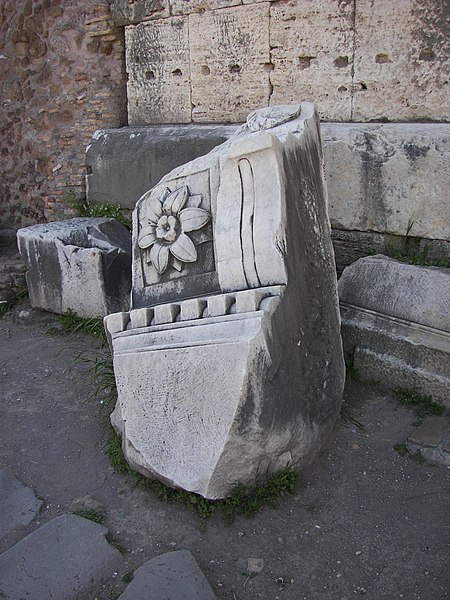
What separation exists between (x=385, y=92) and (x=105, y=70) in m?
2.65

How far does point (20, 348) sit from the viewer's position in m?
4.38

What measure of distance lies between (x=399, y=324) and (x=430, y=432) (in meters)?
0.59

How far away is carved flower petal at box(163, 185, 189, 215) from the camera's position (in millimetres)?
2904

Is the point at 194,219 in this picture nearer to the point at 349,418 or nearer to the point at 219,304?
the point at 219,304

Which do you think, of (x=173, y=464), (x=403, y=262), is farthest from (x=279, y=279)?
(x=403, y=262)

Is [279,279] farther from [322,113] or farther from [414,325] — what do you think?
[322,113]

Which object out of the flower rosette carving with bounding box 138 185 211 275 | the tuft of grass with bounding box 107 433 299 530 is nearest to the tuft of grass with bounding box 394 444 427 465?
the tuft of grass with bounding box 107 433 299 530

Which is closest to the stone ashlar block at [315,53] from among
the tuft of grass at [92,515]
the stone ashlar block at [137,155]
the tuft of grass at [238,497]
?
the stone ashlar block at [137,155]

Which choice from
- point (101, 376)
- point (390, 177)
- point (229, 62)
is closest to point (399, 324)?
point (390, 177)

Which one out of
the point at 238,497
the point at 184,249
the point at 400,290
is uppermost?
the point at 184,249

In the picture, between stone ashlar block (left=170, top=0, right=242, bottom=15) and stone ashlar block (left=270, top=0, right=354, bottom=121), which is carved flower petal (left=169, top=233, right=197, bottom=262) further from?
stone ashlar block (left=170, top=0, right=242, bottom=15)

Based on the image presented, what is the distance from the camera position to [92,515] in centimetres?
261

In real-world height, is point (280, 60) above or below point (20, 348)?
above

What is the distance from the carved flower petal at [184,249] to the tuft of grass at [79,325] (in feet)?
5.36
